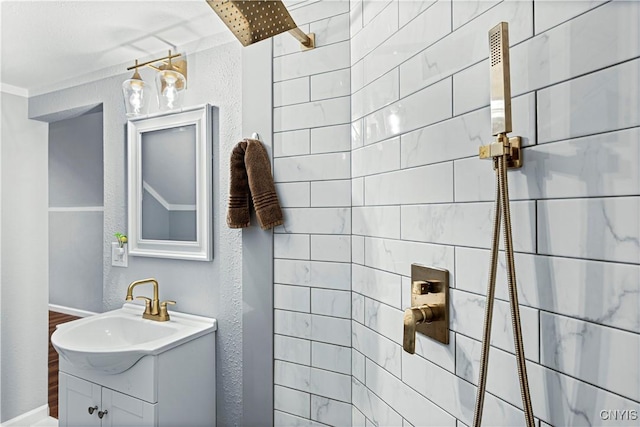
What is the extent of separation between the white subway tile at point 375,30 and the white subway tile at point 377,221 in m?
0.52

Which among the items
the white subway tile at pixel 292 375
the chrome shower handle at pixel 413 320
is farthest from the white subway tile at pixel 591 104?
the white subway tile at pixel 292 375

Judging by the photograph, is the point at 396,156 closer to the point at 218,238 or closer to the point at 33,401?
the point at 218,238

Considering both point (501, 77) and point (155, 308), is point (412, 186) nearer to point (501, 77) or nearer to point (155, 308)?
point (501, 77)

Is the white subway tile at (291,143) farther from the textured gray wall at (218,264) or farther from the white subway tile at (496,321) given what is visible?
the white subway tile at (496,321)

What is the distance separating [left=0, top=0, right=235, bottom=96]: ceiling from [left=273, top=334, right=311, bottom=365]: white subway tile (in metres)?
1.36

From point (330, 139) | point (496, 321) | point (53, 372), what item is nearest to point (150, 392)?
point (330, 139)

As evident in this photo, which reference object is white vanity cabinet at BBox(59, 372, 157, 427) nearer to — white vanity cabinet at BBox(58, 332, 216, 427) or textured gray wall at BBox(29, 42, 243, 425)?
white vanity cabinet at BBox(58, 332, 216, 427)

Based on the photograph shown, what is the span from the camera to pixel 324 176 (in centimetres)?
137

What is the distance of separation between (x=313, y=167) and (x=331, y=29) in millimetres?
515

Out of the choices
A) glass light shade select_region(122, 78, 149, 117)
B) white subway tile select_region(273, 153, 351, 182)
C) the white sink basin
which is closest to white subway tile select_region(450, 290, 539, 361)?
white subway tile select_region(273, 153, 351, 182)

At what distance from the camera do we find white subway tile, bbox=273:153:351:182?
4.39ft

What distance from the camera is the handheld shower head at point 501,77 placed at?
641 millimetres

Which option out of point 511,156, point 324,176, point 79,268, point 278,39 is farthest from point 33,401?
point 511,156

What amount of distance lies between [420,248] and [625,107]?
52 cm
